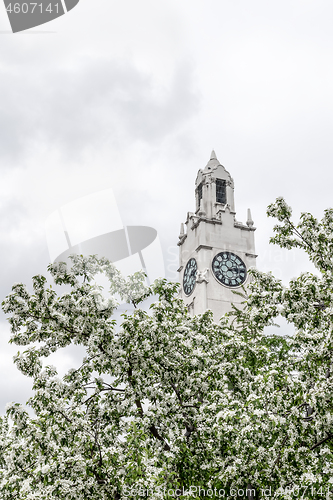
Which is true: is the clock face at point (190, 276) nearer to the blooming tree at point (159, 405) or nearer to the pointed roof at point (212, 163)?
the pointed roof at point (212, 163)

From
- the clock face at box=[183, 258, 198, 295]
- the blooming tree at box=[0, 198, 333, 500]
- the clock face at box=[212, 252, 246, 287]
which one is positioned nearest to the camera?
the blooming tree at box=[0, 198, 333, 500]

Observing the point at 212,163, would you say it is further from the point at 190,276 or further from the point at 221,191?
the point at 190,276

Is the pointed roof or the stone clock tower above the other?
the pointed roof

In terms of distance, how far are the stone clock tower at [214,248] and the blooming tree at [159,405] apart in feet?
104

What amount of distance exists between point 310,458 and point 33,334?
5.24 metres

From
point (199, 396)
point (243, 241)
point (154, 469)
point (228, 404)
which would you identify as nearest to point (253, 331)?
point (199, 396)

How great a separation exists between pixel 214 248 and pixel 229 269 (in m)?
2.50

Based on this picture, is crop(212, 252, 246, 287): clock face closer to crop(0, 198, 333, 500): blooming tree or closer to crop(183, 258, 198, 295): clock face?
crop(183, 258, 198, 295): clock face

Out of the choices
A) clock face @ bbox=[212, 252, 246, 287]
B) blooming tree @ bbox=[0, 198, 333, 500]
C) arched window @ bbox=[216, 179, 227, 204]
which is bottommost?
blooming tree @ bbox=[0, 198, 333, 500]

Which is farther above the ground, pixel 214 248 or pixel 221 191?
pixel 221 191

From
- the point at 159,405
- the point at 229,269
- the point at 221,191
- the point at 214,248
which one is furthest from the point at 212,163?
the point at 159,405

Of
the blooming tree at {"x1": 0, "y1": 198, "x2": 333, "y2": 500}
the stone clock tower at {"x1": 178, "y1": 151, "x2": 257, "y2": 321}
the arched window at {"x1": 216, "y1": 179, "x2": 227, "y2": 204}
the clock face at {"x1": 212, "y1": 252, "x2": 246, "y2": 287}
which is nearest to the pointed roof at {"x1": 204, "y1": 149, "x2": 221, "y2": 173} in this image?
the stone clock tower at {"x1": 178, "y1": 151, "x2": 257, "y2": 321}

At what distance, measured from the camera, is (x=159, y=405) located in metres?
9.28

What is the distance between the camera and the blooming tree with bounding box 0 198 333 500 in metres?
7.75
